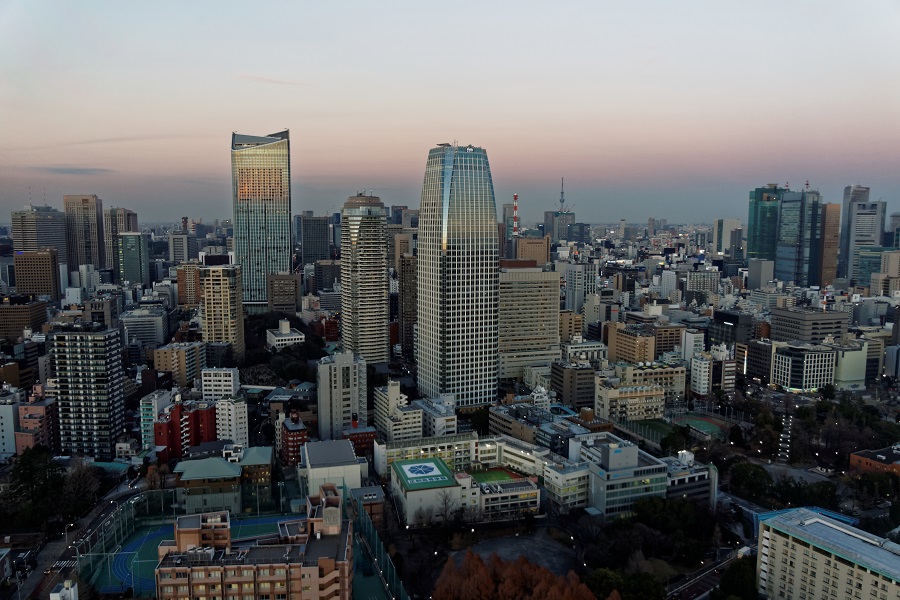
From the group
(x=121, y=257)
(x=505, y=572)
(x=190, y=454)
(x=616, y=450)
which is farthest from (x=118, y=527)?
(x=121, y=257)

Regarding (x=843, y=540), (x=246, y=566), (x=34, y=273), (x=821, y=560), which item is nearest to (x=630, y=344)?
(x=843, y=540)

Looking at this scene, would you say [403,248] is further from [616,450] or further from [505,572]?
[505,572]

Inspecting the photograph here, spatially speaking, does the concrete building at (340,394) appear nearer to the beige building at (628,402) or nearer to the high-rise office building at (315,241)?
the beige building at (628,402)

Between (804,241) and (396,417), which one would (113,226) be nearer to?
(396,417)

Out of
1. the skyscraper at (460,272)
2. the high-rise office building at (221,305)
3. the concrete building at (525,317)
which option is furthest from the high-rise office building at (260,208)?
the skyscraper at (460,272)

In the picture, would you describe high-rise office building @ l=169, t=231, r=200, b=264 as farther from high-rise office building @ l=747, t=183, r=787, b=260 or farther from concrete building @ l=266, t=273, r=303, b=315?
high-rise office building @ l=747, t=183, r=787, b=260

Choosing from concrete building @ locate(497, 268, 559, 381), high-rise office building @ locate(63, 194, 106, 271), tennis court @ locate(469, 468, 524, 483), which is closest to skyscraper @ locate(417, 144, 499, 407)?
concrete building @ locate(497, 268, 559, 381)
